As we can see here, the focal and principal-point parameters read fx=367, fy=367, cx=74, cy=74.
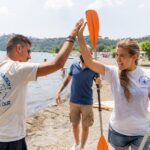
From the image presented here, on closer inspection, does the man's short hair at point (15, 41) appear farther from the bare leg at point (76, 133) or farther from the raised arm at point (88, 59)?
the bare leg at point (76, 133)

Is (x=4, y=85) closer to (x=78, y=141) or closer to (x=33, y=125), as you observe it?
(x=78, y=141)

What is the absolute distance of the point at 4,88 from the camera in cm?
339

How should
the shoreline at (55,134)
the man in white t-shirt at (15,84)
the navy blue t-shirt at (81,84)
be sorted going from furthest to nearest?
the shoreline at (55,134), the navy blue t-shirt at (81,84), the man in white t-shirt at (15,84)

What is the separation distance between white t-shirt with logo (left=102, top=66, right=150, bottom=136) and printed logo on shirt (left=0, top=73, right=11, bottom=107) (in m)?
1.22

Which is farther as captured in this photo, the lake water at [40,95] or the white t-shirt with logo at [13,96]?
the lake water at [40,95]

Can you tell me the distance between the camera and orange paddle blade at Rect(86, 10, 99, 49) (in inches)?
163

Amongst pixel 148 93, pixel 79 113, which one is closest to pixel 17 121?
pixel 148 93

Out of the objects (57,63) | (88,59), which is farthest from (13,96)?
(88,59)

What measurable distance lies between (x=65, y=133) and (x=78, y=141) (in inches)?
71.1

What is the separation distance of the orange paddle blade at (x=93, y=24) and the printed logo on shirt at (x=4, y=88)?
1.24 meters

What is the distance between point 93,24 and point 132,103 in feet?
3.38

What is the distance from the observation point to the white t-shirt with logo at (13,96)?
10.9 ft

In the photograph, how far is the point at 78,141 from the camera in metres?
6.68

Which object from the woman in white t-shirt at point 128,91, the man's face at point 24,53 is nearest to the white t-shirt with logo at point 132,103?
the woman in white t-shirt at point 128,91
